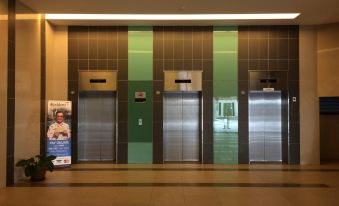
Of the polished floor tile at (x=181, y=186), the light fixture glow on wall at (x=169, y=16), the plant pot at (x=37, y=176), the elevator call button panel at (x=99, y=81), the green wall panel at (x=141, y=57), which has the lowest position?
the polished floor tile at (x=181, y=186)

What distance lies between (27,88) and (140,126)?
3523 mm

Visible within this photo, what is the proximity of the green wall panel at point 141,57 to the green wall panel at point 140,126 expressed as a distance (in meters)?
0.23

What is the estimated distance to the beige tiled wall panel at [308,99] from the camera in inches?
467

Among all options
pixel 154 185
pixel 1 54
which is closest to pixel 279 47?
pixel 154 185

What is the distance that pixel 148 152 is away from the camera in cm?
1188

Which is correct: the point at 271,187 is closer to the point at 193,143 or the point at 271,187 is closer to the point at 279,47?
the point at 193,143

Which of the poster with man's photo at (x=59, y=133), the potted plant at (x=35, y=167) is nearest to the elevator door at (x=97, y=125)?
the poster with man's photo at (x=59, y=133)

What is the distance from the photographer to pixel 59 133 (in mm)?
10781

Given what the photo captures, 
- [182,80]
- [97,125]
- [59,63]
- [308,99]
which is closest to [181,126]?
[182,80]

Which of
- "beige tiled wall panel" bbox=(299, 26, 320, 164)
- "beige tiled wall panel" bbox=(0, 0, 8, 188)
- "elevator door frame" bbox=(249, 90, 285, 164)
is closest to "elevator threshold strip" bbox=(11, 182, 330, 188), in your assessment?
"beige tiled wall panel" bbox=(0, 0, 8, 188)

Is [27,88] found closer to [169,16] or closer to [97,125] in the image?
[97,125]

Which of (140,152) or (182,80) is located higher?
(182,80)

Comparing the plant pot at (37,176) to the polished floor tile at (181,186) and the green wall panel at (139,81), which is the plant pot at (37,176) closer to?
the polished floor tile at (181,186)

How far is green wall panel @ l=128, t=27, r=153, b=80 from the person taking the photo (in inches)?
470
